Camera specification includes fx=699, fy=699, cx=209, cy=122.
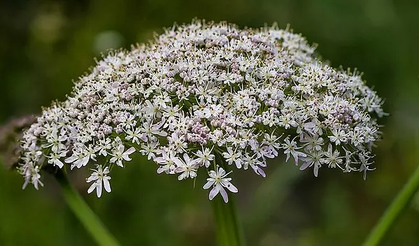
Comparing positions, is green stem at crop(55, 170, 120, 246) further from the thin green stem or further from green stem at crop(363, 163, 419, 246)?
green stem at crop(363, 163, 419, 246)

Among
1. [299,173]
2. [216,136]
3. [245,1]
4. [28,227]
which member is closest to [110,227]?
[28,227]

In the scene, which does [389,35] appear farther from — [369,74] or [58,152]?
[58,152]

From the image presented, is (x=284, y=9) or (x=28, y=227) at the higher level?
(x=284, y=9)

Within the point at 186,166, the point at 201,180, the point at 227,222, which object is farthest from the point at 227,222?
the point at 201,180

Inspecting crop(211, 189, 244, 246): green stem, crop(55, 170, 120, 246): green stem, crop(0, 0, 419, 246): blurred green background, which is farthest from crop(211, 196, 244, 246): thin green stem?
crop(0, 0, 419, 246): blurred green background

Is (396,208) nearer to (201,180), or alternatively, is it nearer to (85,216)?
(85,216)

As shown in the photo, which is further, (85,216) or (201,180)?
(201,180)
